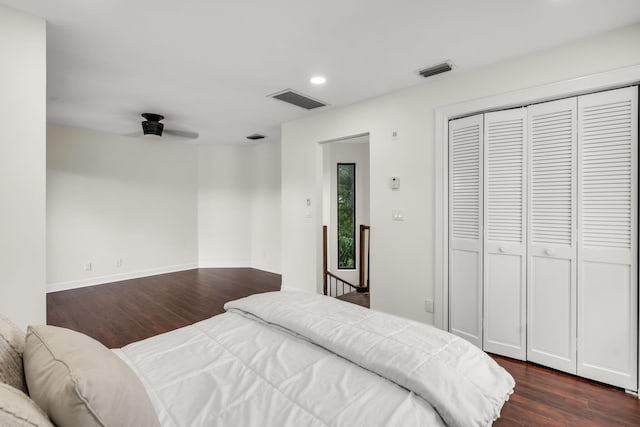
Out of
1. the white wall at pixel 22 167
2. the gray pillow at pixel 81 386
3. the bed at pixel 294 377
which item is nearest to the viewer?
the gray pillow at pixel 81 386

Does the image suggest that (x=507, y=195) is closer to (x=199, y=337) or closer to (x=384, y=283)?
(x=384, y=283)

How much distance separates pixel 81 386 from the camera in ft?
2.33

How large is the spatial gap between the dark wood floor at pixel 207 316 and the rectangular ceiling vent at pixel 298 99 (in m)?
2.67

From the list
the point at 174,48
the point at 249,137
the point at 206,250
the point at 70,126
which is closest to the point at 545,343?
the point at 174,48

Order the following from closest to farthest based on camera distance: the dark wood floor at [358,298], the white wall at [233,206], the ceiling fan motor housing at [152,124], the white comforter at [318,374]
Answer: the white comforter at [318,374] → the ceiling fan motor housing at [152,124] → the dark wood floor at [358,298] → the white wall at [233,206]

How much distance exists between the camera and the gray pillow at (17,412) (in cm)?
54

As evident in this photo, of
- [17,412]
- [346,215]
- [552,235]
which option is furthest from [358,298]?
[17,412]

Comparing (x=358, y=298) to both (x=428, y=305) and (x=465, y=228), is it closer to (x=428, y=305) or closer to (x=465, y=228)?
(x=428, y=305)

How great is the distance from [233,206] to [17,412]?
6070 millimetres

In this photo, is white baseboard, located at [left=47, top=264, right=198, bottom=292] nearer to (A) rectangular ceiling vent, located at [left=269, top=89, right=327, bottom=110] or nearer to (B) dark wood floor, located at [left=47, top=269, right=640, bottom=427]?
(B) dark wood floor, located at [left=47, top=269, right=640, bottom=427]

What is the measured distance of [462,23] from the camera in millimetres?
2125

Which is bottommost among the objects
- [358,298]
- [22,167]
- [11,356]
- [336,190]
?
[358,298]

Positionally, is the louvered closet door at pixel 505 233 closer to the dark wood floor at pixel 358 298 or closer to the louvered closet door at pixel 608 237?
the louvered closet door at pixel 608 237

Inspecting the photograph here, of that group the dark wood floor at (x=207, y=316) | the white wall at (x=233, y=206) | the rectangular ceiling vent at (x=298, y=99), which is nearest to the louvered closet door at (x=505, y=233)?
the dark wood floor at (x=207, y=316)
